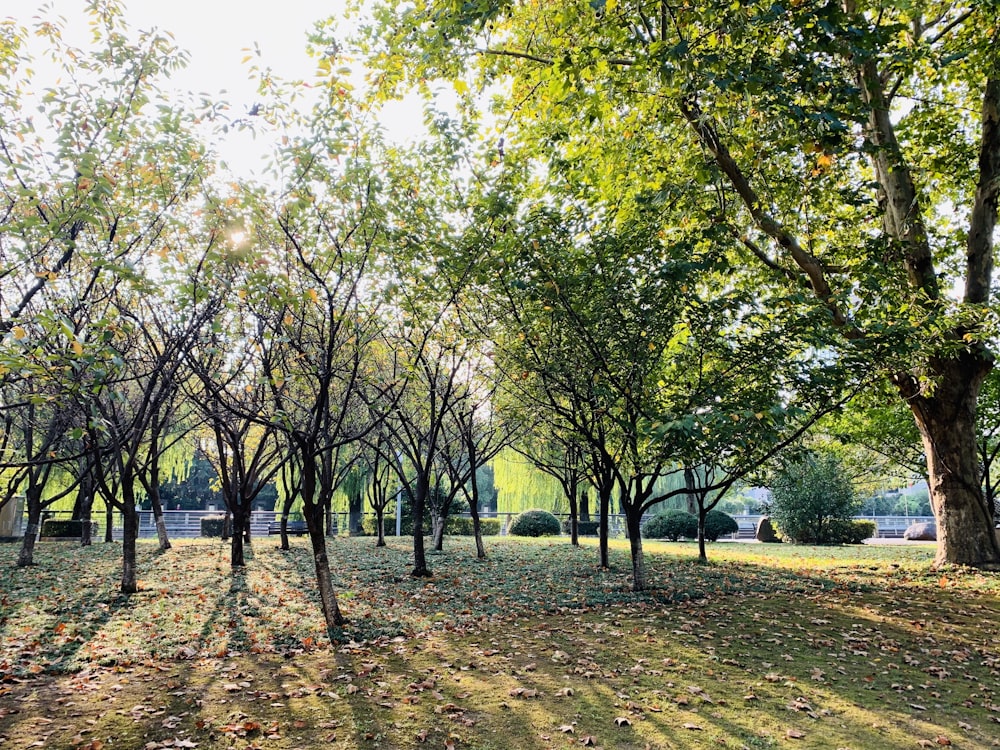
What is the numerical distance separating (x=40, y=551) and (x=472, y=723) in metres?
14.3

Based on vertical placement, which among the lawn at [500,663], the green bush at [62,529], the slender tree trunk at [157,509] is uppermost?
the slender tree trunk at [157,509]

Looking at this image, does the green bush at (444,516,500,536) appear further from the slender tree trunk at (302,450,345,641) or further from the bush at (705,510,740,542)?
the slender tree trunk at (302,450,345,641)

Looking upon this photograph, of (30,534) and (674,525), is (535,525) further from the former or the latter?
(30,534)

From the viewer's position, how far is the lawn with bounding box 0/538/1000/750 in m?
4.36

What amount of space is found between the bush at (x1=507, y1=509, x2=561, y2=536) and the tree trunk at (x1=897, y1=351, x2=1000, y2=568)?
13.9m

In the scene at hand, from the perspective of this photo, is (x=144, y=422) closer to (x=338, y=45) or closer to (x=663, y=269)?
(x=338, y=45)

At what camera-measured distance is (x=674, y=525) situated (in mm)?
22422

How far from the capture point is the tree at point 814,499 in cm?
2039

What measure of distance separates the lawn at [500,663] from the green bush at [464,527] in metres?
14.0

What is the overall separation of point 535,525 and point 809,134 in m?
18.5

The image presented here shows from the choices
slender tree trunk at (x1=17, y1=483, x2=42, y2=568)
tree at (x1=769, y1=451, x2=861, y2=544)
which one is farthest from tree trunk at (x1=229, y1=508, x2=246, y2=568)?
tree at (x1=769, y1=451, x2=861, y2=544)

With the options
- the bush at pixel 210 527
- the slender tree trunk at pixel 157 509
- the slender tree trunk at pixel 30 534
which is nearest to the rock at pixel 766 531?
the slender tree trunk at pixel 157 509

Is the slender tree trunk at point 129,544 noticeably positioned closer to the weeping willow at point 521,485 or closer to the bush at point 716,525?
the weeping willow at point 521,485

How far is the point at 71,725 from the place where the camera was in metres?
4.32
